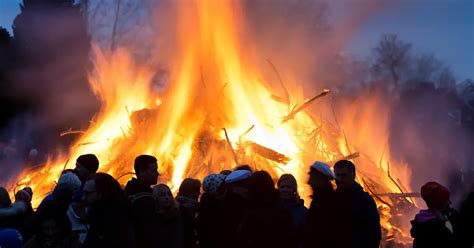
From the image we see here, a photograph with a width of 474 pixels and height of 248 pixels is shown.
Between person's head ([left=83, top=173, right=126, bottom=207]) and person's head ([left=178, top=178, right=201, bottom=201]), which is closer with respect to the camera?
person's head ([left=83, top=173, right=126, bottom=207])

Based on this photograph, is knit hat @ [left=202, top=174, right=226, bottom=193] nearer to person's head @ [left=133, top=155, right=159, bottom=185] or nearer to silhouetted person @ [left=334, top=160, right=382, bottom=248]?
person's head @ [left=133, top=155, right=159, bottom=185]

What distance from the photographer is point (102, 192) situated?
15.1 ft

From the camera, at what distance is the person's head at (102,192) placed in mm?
4594

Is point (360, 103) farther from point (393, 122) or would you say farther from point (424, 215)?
point (424, 215)

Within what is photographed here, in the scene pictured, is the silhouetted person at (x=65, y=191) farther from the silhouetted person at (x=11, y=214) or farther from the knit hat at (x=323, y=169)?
the knit hat at (x=323, y=169)

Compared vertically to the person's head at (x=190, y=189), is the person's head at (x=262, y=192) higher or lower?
lower

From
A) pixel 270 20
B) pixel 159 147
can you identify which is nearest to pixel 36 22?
pixel 270 20

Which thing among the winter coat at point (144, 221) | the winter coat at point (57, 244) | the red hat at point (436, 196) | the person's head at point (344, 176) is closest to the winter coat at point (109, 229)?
the winter coat at point (57, 244)

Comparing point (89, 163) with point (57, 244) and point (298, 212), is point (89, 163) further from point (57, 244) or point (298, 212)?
point (298, 212)

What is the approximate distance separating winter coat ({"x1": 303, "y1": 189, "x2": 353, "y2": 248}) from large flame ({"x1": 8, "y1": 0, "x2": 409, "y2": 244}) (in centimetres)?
516

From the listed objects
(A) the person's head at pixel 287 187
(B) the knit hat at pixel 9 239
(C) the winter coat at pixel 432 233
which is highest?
(A) the person's head at pixel 287 187

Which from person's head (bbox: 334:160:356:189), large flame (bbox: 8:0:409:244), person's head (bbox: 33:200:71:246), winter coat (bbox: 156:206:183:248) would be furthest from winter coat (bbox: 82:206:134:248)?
large flame (bbox: 8:0:409:244)

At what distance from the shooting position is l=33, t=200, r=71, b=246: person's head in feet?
15.2

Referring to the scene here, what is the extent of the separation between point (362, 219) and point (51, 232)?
2.76 m
